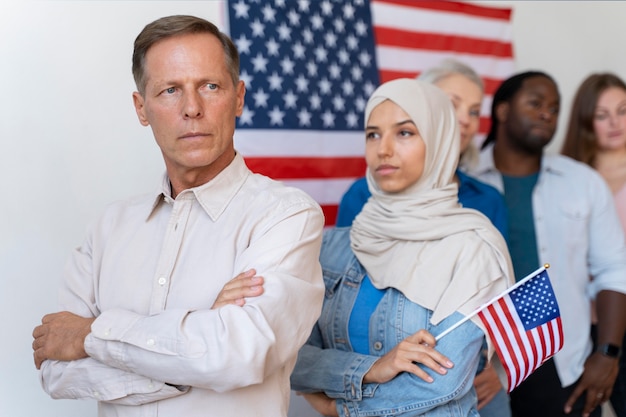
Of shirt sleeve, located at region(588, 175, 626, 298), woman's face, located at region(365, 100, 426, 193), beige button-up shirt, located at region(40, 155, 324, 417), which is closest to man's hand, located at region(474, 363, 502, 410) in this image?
woman's face, located at region(365, 100, 426, 193)

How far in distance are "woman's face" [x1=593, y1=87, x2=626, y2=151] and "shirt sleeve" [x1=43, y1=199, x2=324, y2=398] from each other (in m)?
2.30

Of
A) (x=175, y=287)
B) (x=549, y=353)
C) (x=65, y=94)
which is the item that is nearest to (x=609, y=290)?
(x=549, y=353)

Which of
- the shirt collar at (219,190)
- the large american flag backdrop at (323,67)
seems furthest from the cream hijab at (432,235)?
the large american flag backdrop at (323,67)

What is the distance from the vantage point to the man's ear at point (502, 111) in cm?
314

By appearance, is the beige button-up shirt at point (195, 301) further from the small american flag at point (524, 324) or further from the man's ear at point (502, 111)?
the man's ear at point (502, 111)

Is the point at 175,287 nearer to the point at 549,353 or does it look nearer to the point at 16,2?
the point at 549,353

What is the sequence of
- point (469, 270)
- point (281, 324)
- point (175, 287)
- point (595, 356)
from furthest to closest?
point (595, 356) → point (469, 270) → point (175, 287) → point (281, 324)

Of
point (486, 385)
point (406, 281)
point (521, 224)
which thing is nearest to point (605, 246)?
point (521, 224)

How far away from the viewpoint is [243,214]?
1.66 m

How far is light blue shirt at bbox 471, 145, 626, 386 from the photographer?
112 inches

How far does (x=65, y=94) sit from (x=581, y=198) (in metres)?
2.02

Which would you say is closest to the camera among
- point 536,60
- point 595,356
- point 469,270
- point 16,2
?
point 469,270

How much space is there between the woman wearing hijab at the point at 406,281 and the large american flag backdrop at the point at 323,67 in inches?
31.5

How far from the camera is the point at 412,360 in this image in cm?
182
